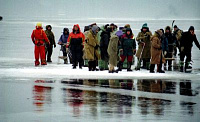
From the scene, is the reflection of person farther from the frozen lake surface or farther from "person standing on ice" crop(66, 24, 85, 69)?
"person standing on ice" crop(66, 24, 85, 69)

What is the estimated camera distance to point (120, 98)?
14.9m

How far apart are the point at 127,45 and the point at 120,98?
7.45 metres

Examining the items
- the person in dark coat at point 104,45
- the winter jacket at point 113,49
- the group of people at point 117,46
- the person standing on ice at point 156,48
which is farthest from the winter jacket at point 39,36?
the person standing on ice at point 156,48

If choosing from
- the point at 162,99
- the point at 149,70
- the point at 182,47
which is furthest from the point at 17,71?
the point at 162,99

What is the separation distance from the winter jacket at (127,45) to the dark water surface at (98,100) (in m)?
3.20

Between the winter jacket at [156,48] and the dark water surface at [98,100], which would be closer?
the dark water surface at [98,100]

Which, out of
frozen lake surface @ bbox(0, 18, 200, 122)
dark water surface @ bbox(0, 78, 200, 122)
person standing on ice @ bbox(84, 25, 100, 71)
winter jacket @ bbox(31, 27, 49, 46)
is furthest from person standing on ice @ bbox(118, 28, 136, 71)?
winter jacket @ bbox(31, 27, 49, 46)

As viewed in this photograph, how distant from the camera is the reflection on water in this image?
42.5ft

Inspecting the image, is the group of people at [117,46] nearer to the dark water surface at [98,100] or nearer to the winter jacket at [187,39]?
the winter jacket at [187,39]

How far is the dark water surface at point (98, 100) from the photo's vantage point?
12477 mm

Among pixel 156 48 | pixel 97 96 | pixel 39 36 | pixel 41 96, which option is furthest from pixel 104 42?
pixel 41 96

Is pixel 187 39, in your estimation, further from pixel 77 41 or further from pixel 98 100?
pixel 98 100

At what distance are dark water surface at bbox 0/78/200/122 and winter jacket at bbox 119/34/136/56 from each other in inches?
126

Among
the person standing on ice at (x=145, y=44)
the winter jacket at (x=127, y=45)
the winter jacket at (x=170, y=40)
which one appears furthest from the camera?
the winter jacket at (x=170, y=40)
